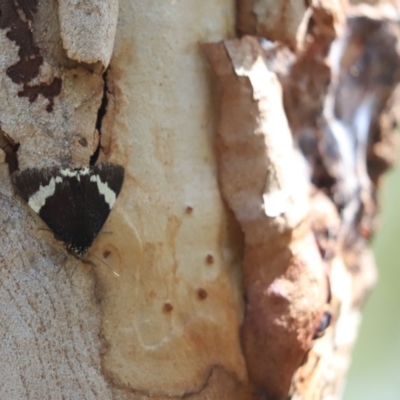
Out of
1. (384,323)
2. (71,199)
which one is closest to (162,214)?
(71,199)

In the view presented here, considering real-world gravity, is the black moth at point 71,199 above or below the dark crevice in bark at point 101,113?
below

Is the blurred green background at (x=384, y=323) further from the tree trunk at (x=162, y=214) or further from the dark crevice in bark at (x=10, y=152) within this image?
the dark crevice in bark at (x=10, y=152)

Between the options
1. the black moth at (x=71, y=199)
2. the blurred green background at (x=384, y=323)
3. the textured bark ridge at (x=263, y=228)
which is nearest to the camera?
the black moth at (x=71, y=199)

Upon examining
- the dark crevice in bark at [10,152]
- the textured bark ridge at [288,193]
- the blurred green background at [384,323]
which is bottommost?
the blurred green background at [384,323]

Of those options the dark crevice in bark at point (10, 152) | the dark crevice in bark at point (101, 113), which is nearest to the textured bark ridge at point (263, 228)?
the dark crevice in bark at point (101, 113)

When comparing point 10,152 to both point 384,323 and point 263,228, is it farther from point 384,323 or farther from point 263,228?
point 384,323

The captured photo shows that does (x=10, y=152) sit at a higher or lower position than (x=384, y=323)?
higher

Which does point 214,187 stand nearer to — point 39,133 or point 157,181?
point 157,181
